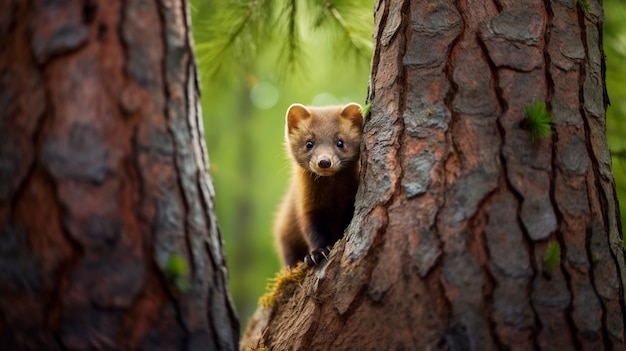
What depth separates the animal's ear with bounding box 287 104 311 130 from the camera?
5.63m

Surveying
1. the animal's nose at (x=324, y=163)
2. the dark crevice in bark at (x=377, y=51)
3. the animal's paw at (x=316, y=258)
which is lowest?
the animal's paw at (x=316, y=258)

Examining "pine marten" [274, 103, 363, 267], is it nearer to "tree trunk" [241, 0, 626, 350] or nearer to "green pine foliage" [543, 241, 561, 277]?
"tree trunk" [241, 0, 626, 350]

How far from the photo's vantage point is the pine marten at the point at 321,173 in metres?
5.03

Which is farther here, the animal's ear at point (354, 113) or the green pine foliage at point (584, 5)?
the animal's ear at point (354, 113)

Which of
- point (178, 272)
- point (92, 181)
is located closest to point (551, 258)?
point (178, 272)

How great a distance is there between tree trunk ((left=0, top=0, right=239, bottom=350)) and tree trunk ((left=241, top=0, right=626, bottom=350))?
101 cm

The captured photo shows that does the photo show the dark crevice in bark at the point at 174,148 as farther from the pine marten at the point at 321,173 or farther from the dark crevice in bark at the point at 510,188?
the pine marten at the point at 321,173

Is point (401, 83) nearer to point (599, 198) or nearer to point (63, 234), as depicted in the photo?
point (599, 198)

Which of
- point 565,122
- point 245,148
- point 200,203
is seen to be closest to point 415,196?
point 565,122

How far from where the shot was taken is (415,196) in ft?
9.95

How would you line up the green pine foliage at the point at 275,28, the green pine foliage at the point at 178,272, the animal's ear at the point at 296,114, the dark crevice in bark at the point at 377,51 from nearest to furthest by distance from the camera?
the green pine foliage at the point at 178,272, the dark crevice in bark at the point at 377,51, the green pine foliage at the point at 275,28, the animal's ear at the point at 296,114

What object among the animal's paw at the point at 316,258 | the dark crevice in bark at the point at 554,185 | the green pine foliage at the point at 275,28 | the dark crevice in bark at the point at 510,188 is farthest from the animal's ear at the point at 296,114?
the dark crevice in bark at the point at 554,185

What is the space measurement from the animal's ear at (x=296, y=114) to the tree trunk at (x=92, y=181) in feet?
10.6

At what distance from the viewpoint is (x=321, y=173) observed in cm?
493
